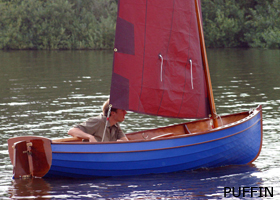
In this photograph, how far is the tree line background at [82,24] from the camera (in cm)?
5391

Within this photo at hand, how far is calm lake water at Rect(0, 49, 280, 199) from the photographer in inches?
309

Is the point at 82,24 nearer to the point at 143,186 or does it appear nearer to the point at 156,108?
the point at 156,108

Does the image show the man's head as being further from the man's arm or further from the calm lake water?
the calm lake water

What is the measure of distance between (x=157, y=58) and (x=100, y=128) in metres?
1.72

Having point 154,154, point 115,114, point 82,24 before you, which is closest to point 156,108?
point 115,114

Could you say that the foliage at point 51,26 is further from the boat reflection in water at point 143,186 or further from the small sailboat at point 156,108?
the boat reflection in water at point 143,186

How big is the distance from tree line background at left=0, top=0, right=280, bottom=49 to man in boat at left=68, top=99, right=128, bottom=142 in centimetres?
4531

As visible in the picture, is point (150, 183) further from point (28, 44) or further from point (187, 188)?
point (28, 44)

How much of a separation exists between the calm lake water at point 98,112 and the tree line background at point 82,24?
76.7ft

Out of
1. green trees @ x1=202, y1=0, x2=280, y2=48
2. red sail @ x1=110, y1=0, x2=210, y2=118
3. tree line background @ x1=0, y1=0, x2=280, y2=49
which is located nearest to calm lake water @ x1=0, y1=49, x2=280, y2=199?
red sail @ x1=110, y1=0, x2=210, y2=118

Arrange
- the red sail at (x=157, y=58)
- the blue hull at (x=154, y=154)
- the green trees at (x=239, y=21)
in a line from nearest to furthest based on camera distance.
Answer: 1. the blue hull at (x=154, y=154)
2. the red sail at (x=157, y=58)
3. the green trees at (x=239, y=21)

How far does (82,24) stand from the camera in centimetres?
5572

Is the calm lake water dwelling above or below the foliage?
below

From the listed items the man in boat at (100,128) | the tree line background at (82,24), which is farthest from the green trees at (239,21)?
the man in boat at (100,128)
